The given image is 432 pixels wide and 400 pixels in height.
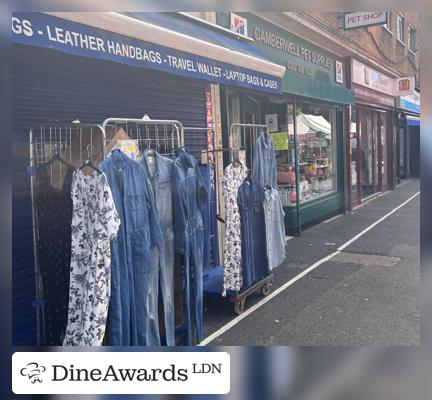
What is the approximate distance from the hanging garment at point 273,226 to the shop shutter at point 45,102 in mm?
1511

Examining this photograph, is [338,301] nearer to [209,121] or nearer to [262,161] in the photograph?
[262,161]

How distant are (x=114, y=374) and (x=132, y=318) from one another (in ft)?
1.77

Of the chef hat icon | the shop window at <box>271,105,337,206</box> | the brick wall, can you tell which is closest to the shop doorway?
the shop window at <box>271,105,337,206</box>

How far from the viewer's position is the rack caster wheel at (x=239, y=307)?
4.64 meters

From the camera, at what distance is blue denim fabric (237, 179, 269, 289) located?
15.2 ft

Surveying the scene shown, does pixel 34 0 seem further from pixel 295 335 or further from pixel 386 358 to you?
pixel 295 335

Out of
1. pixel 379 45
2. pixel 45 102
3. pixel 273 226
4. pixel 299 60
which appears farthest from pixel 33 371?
pixel 379 45

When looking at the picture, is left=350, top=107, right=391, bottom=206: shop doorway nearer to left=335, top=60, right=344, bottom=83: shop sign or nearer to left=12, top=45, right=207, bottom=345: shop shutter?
left=335, top=60, right=344, bottom=83: shop sign

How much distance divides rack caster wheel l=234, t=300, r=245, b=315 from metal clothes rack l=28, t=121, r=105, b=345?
1.94 metres

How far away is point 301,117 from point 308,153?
815 millimetres

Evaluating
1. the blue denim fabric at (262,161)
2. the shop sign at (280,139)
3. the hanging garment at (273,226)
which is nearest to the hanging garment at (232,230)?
the blue denim fabric at (262,161)

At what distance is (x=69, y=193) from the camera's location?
123 inches

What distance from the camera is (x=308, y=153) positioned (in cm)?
906

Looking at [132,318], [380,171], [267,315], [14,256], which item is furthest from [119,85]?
[380,171]
